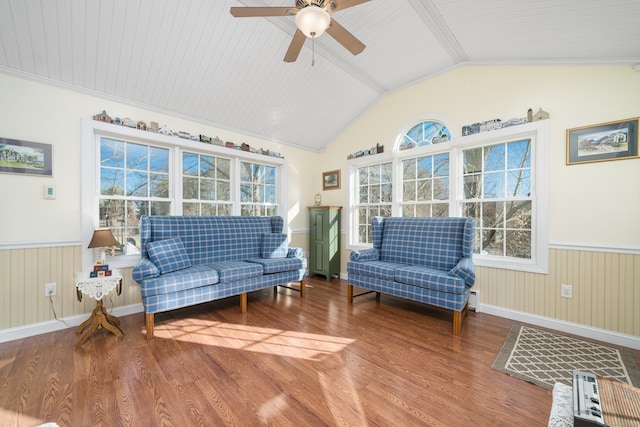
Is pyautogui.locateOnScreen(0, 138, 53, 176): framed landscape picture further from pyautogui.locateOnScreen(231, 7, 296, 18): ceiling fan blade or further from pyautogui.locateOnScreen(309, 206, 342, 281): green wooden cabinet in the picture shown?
pyautogui.locateOnScreen(309, 206, 342, 281): green wooden cabinet

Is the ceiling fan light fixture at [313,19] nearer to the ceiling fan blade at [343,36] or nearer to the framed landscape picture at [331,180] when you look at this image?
the ceiling fan blade at [343,36]

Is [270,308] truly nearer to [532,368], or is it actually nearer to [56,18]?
[532,368]

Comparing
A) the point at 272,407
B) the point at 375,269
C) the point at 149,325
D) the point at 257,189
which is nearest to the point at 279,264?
the point at 375,269

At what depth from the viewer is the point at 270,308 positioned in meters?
3.27

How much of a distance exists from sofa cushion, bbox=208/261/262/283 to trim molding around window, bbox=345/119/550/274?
7.45 feet

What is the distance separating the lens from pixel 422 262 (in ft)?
10.9

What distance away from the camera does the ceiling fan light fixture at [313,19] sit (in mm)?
1726

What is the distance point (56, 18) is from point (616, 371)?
17.2ft

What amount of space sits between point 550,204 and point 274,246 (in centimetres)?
327

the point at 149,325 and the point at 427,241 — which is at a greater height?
the point at 427,241

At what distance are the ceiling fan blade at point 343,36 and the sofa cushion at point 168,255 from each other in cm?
262

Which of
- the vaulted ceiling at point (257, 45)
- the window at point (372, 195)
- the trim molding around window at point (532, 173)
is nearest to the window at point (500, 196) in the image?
the trim molding around window at point (532, 173)

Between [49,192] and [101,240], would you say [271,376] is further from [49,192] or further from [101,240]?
[49,192]

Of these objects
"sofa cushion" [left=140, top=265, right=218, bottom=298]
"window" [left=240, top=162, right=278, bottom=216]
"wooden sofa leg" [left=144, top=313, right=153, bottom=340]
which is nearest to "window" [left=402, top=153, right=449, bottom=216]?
"window" [left=240, top=162, right=278, bottom=216]
